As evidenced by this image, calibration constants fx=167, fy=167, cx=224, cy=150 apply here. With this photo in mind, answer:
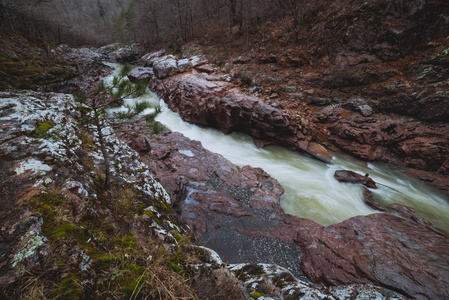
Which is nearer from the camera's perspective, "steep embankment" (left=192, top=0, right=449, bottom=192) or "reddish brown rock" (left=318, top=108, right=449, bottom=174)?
"reddish brown rock" (left=318, top=108, right=449, bottom=174)

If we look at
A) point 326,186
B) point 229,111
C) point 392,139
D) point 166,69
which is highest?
point 166,69

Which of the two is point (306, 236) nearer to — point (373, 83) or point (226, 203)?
point (226, 203)

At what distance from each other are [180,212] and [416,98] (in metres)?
11.3

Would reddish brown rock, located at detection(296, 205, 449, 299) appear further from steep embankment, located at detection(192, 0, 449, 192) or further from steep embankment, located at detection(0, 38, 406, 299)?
steep embankment, located at detection(192, 0, 449, 192)

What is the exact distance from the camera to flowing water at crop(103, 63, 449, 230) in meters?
5.87

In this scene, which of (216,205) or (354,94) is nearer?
(216,205)

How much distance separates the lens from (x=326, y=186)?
22.9 feet

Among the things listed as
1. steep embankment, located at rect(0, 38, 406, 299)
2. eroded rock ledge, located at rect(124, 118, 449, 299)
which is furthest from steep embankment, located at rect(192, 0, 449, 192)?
steep embankment, located at rect(0, 38, 406, 299)

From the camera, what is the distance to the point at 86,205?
6.73 feet

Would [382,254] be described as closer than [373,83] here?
Yes

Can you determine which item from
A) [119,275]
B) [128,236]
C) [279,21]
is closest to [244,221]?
[128,236]

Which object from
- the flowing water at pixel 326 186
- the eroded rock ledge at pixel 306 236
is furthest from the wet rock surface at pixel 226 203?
the flowing water at pixel 326 186

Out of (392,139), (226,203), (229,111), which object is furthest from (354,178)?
(229,111)

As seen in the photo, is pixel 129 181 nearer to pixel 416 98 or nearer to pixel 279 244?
pixel 279 244
